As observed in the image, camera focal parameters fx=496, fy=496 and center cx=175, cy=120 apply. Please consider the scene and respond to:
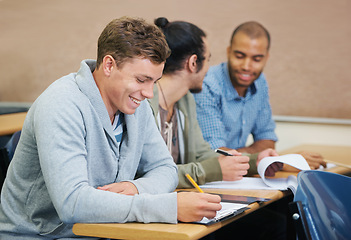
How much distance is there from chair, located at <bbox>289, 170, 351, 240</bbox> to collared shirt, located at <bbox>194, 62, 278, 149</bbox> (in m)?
1.25

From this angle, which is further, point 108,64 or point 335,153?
point 335,153

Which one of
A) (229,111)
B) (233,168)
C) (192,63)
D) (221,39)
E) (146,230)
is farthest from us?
(221,39)

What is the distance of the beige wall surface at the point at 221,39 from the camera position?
12.5 feet

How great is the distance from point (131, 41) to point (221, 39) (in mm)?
2654

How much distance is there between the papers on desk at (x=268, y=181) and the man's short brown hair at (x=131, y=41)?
686mm

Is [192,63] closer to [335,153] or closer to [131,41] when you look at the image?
[131,41]

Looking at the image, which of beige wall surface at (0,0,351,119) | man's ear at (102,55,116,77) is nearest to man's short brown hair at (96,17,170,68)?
man's ear at (102,55,116,77)

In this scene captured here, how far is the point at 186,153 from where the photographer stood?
239 cm

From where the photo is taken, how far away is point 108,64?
1.56 metres

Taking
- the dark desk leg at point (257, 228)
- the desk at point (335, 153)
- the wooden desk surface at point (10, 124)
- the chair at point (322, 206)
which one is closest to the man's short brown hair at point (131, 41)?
the chair at point (322, 206)

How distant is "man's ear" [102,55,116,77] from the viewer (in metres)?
1.55

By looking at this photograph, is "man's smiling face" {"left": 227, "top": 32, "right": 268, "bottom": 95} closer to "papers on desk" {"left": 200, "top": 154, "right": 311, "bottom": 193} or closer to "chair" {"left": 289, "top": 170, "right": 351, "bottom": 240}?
"papers on desk" {"left": 200, "top": 154, "right": 311, "bottom": 193}

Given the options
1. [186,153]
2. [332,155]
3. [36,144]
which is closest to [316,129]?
[332,155]

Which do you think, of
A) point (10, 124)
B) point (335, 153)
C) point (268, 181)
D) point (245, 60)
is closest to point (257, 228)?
point (268, 181)
